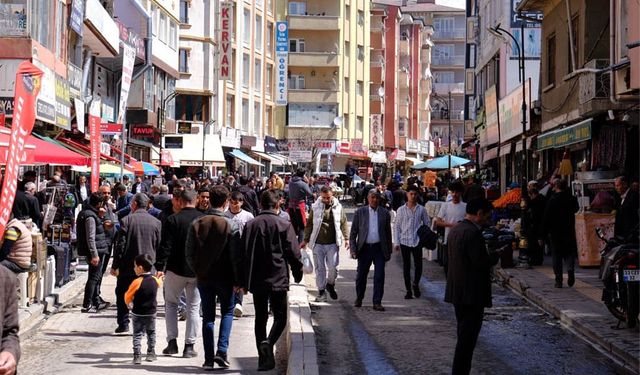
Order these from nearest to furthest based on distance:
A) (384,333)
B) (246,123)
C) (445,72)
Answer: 1. (384,333)
2. (246,123)
3. (445,72)

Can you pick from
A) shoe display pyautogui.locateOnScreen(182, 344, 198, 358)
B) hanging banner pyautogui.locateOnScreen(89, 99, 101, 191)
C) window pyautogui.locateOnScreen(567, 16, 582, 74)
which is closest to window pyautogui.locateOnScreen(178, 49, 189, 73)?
window pyautogui.locateOnScreen(567, 16, 582, 74)

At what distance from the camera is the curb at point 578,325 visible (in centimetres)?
1140

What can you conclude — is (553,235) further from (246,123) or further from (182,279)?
(246,123)

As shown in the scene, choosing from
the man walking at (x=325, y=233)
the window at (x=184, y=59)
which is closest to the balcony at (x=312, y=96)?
the window at (x=184, y=59)

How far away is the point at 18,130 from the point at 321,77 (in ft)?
235

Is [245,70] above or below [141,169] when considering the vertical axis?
above

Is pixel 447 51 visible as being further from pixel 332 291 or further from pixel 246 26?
pixel 332 291

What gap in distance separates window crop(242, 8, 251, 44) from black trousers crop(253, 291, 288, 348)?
58475 millimetres

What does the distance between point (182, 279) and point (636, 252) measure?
4998 mm

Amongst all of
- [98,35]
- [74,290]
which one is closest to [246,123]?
[98,35]

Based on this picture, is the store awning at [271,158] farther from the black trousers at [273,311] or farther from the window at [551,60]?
the black trousers at [273,311]

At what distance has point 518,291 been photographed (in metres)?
18.5

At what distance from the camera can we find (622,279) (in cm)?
1263

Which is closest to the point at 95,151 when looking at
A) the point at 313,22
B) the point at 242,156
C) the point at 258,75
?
the point at 242,156
